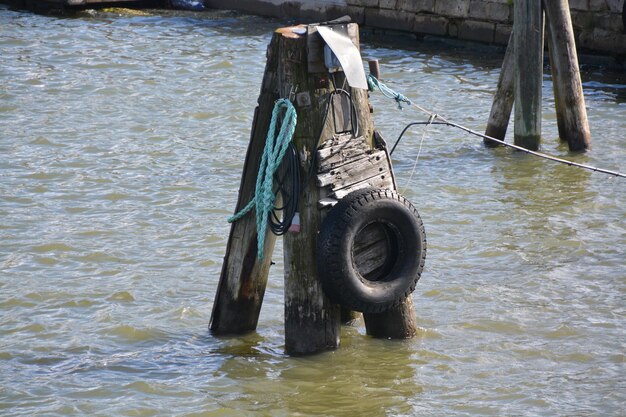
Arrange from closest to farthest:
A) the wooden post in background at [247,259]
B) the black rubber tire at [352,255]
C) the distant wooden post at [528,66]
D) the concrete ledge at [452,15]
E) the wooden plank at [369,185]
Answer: the black rubber tire at [352,255] → the wooden plank at [369,185] → the wooden post in background at [247,259] → the distant wooden post at [528,66] → the concrete ledge at [452,15]

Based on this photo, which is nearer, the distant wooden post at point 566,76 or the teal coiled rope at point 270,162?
the teal coiled rope at point 270,162

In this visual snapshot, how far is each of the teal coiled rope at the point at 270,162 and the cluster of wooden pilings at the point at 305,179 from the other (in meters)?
0.07

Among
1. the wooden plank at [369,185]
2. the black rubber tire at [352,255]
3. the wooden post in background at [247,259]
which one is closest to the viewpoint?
the black rubber tire at [352,255]

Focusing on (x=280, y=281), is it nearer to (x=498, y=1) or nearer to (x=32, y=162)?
(x=32, y=162)

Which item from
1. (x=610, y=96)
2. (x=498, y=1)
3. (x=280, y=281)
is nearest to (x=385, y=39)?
(x=498, y=1)

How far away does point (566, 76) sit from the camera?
10.2 metres

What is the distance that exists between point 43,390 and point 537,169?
6.13m

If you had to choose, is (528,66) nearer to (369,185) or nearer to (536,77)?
(536,77)

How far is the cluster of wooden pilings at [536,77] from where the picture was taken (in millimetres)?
9984

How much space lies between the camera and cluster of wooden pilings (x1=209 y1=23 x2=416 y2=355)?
214 inches

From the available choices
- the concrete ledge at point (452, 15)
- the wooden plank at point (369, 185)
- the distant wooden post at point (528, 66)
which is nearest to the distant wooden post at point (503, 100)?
the distant wooden post at point (528, 66)

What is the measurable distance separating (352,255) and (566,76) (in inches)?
217

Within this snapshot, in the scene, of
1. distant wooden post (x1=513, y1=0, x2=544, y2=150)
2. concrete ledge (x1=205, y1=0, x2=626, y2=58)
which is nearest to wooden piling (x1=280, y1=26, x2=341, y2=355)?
distant wooden post (x1=513, y1=0, x2=544, y2=150)

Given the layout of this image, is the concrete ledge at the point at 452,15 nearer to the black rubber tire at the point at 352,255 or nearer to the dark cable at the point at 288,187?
the black rubber tire at the point at 352,255
